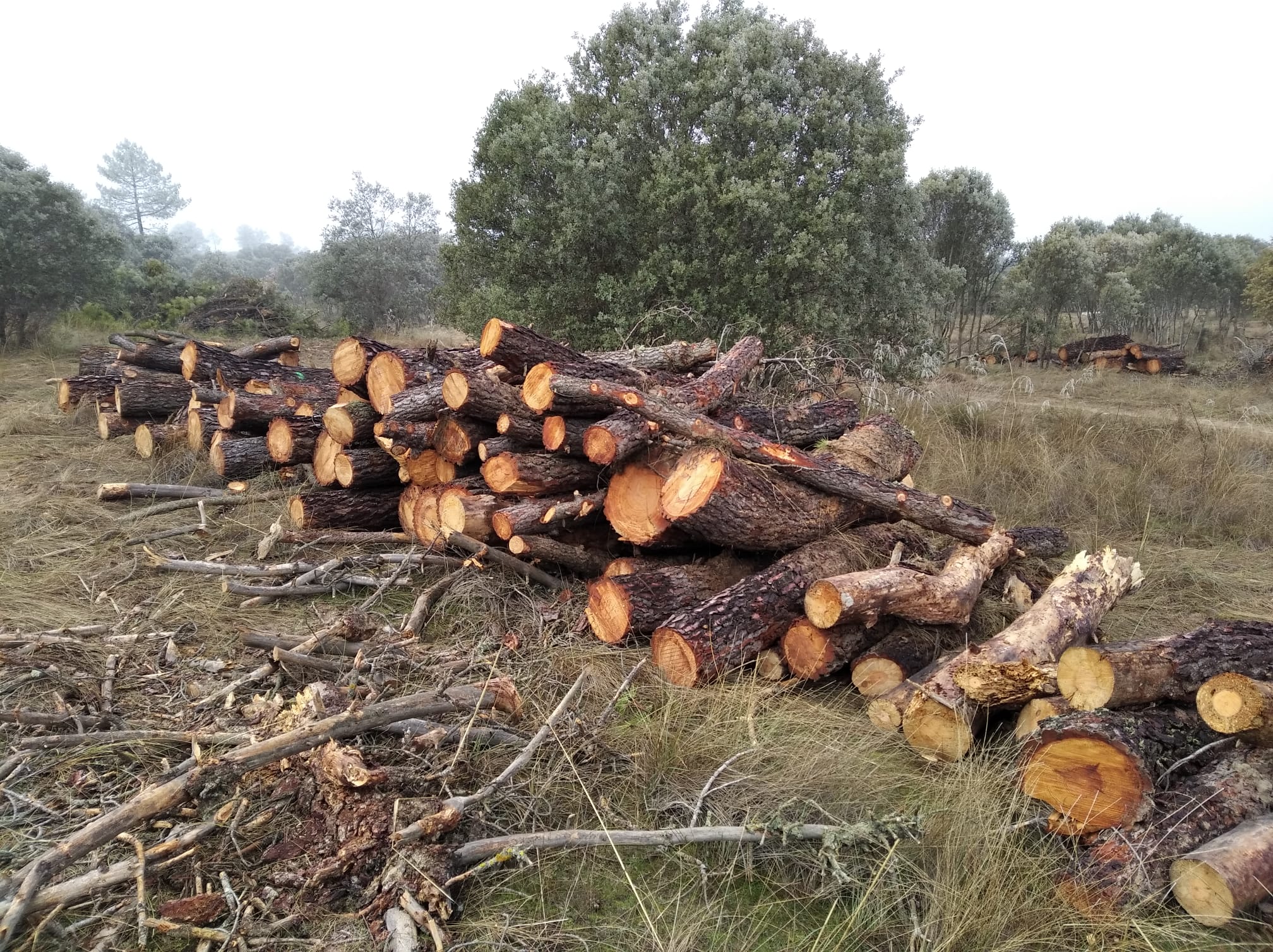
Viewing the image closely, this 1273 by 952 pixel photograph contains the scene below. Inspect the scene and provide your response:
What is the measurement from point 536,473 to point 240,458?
126 inches

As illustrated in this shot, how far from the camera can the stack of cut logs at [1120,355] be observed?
17.6 metres

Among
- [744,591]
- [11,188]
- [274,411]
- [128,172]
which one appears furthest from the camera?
[128,172]

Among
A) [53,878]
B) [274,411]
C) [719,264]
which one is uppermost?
[719,264]

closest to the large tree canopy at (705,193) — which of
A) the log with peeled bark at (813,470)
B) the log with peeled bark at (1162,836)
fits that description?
the log with peeled bark at (813,470)

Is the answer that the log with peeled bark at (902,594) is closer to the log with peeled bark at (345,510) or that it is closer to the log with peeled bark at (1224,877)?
the log with peeled bark at (1224,877)

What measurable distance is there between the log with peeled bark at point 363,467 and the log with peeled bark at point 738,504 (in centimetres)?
235

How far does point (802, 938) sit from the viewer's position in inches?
83.1

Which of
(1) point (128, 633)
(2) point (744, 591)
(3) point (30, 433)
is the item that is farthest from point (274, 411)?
(2) point (744, 591)

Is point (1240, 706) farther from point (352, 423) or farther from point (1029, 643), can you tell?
point (352, 423)

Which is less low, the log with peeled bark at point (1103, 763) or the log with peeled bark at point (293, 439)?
the log with peeled bark at point (293, 439)

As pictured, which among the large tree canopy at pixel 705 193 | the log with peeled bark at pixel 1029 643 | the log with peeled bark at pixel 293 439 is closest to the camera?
the log with peeled bark at pixel 1029 643

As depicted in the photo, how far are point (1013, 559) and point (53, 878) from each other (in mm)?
4889

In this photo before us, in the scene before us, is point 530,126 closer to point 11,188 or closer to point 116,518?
point 116,518

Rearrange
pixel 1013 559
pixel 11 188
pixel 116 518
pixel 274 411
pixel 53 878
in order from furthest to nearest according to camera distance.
Answer: pixel 11 188
pixel 274 411
pixel 116 518
pixel 1013 559
pixel 53 878
